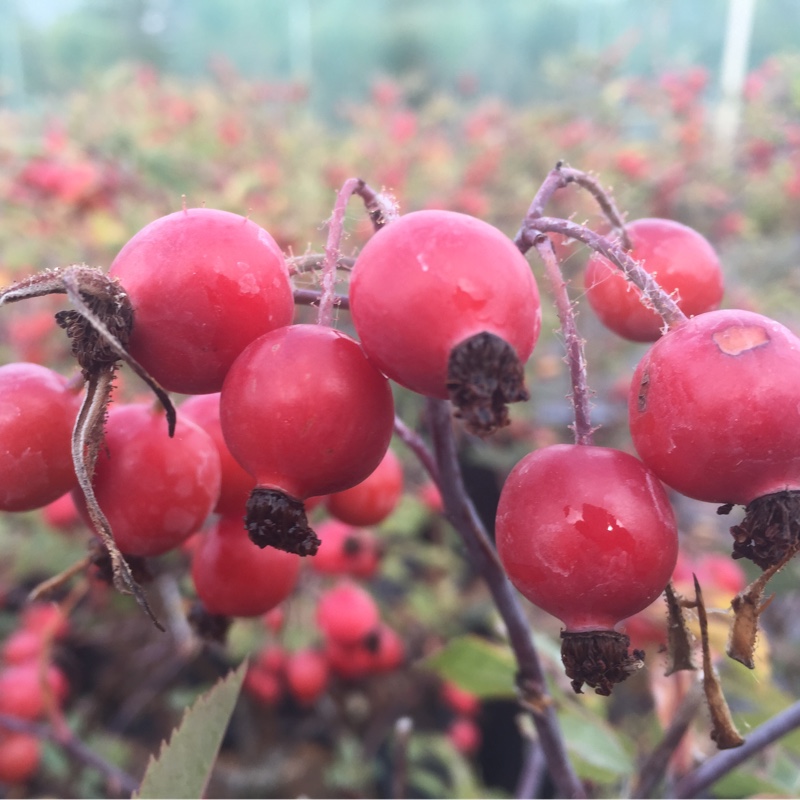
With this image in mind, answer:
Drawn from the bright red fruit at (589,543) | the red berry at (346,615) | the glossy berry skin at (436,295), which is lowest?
the red berry at (346,615)

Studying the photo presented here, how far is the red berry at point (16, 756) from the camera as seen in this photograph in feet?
6.03

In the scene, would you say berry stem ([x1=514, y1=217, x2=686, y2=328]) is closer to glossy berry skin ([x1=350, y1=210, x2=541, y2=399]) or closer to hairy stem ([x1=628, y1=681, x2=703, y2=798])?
glossy berry skin ([x1=350, y1=210, x2=541, y2=399])

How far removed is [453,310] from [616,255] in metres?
0.17

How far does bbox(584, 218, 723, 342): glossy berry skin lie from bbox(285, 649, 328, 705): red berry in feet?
5.25

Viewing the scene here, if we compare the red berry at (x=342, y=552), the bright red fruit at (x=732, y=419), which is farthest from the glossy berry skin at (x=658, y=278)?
the red berry at (x=342, y=552)

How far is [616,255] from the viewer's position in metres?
0.55

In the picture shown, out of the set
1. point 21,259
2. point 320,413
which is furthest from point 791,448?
point 21,259

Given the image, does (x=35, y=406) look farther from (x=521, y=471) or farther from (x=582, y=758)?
(x=582, y=758)

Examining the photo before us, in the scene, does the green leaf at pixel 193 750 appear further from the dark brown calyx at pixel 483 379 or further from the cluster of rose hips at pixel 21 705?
the cluster of rose hips at pixel 21 705

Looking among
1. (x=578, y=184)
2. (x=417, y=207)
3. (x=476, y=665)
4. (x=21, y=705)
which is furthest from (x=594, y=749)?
(x=417, y=207)

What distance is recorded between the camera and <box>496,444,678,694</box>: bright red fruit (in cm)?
49

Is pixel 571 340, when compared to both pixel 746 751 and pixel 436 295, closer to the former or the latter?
pixel 436 295

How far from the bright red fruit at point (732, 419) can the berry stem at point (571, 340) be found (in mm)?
55

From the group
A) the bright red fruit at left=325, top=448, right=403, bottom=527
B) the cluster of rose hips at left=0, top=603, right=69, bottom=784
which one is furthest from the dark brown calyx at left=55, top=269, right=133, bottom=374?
the cluster of rose hips at left=0, top=603, right=69, bottom=784
